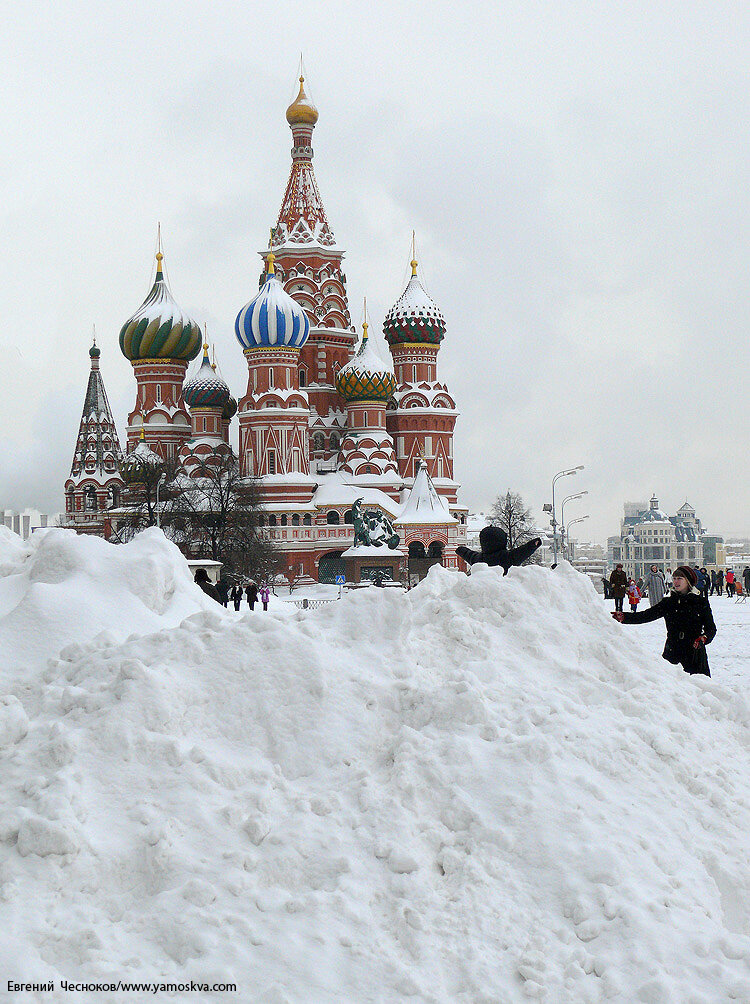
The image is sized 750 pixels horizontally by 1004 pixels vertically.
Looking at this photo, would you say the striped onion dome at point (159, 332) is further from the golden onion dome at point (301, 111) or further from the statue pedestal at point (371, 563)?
the statue pedestal at point (371, 563)

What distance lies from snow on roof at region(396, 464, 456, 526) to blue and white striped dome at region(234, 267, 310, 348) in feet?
23.2

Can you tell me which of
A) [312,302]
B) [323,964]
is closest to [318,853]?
[323,964]

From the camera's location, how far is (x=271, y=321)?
38.7m

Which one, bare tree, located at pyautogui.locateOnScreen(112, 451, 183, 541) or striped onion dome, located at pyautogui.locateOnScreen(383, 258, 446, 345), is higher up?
striped onion dome, located at pyautogui.locateOnScreen(383, 258, 446, 345)

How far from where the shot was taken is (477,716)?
14.8 ft

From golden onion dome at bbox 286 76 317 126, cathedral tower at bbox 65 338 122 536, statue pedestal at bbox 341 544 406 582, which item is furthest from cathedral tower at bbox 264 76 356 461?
statue pedestal at bbox 341 544 406 582

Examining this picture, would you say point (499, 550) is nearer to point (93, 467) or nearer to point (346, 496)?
point (346, 496)

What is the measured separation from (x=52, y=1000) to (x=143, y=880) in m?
0.52

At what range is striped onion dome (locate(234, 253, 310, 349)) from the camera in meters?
38.7

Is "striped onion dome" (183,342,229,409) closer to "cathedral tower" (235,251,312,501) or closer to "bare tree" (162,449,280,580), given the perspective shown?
"cathedral tower" (235,251,312,501)

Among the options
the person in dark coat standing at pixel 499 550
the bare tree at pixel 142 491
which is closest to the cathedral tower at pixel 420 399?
the bare tree at pixel 142 491

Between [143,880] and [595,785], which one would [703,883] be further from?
[143,880]

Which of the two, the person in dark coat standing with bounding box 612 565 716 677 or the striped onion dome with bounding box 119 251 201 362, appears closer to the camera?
the person in dark coat standing with bounding box 612 565 716 677

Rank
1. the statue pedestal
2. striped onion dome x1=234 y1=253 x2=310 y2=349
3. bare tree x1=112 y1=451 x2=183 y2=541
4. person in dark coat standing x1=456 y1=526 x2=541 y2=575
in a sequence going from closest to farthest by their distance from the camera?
person in dark coat standing x1=456 y1=526 x2=541 y2=575
the statue pedestal
bare tree x1=112 y1=451 x2=183 y2=541
striped onion dome x1=234 y1=253 x2=310 y2=349
